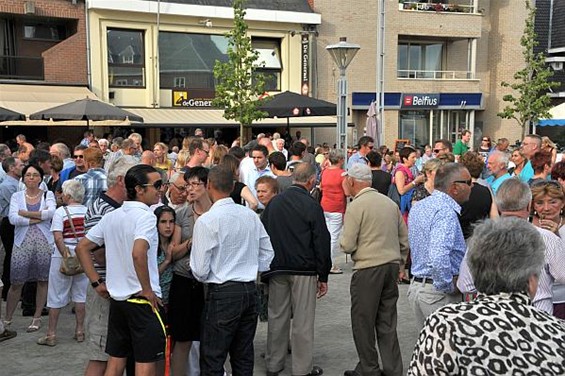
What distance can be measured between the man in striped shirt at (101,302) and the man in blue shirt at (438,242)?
2287 mm

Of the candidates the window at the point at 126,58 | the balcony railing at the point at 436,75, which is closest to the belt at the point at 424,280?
→ the window at the point at 126,58

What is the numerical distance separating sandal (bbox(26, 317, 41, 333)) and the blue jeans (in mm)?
3110

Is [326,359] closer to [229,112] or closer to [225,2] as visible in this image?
[229,112]

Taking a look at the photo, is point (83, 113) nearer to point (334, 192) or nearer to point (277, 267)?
point (334, 192)

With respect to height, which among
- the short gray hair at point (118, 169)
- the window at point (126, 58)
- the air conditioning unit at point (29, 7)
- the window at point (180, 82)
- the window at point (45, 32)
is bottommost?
the short gray hair at point (118, 169)

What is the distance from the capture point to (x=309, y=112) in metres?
15.8

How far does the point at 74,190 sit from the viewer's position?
5.94 m

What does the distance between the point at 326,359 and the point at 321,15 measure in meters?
21.1

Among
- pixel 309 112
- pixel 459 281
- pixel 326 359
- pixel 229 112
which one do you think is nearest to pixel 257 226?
pixel 459 281

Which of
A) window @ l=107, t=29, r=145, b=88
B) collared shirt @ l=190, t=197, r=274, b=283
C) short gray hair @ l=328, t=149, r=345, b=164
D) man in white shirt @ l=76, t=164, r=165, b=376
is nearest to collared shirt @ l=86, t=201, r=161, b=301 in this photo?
man in white shirt @ l=76, t=164, r=165, b=376

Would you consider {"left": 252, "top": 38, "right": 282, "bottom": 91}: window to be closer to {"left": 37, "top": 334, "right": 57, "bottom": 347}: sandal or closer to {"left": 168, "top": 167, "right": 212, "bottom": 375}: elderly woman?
{"left": 37, "top": 334, "right": 57, "bottom": 347}: sandal

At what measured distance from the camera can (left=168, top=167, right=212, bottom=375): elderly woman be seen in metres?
4.57

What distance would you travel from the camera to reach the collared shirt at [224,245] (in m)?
4.15

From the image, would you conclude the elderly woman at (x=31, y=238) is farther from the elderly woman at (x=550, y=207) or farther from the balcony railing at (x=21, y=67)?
the balcony railing at (x=21, y=67)
